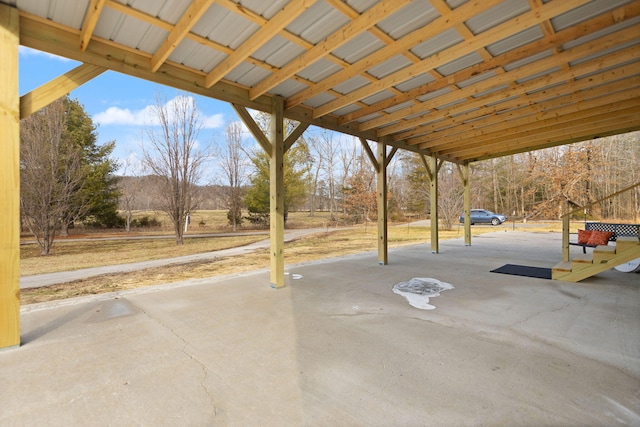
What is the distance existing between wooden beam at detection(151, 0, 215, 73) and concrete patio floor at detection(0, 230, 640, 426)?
2.78 meters

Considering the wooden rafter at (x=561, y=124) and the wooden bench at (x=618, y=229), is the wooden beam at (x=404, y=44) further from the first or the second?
the wooden bench at (x=618, y=229)

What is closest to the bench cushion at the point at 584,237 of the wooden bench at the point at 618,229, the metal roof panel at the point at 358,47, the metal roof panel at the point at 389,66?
the wooden bench at the point at 618,229

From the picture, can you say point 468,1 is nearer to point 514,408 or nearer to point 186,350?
point 514,408

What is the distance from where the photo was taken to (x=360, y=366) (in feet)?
6.93

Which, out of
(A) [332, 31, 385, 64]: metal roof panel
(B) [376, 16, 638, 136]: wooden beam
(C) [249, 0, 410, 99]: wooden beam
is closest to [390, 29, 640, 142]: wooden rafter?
(B) [376, 16, 638, 136]: wooden beam

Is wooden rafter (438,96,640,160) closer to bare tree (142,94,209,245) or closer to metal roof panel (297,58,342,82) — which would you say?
metal roof panel (297,58,342,82)

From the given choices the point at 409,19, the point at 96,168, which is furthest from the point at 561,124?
the point at 96,168

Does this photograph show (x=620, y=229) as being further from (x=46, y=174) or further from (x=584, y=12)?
(x=46, y=174)

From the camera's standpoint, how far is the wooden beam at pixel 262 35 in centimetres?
238

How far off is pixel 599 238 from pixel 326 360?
7.83 meters

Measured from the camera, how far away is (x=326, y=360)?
221cm

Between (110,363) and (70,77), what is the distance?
8.64ft

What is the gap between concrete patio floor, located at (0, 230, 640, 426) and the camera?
1625mm

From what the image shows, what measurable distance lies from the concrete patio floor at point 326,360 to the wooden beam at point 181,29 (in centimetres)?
278
